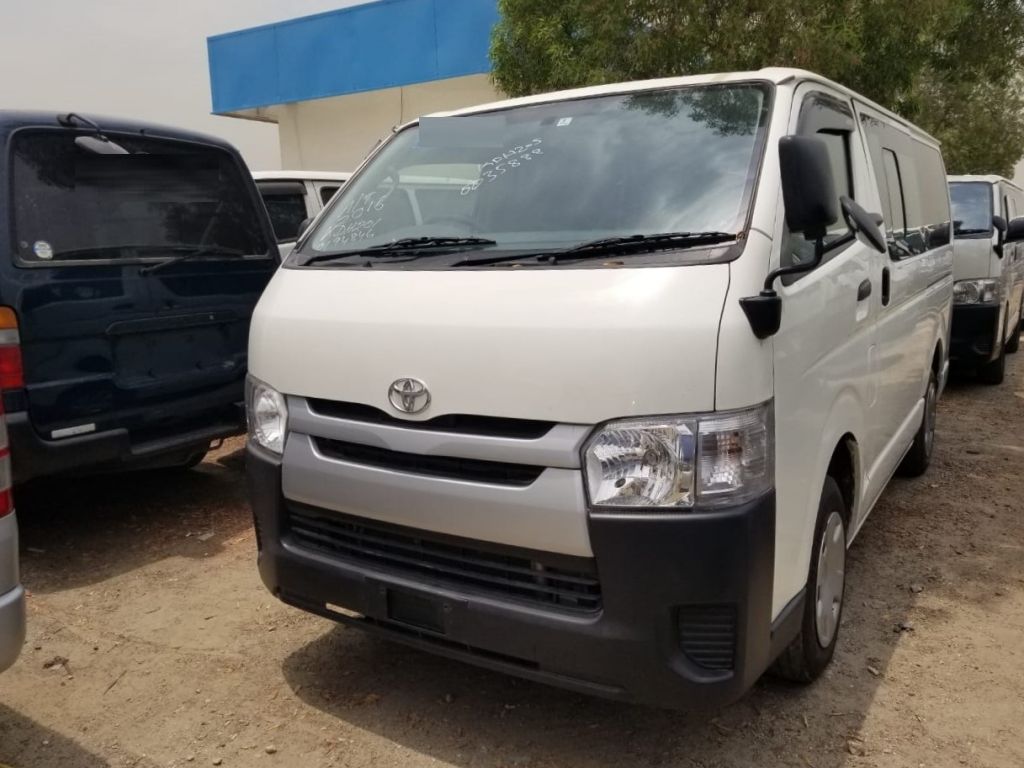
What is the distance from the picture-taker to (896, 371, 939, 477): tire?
5500 millimetres

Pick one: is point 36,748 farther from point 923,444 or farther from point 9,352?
point 923,444

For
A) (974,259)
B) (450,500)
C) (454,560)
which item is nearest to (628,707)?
(454,560)

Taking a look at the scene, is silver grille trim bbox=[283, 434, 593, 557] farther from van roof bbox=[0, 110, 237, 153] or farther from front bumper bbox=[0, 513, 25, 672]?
van roof bbox=[0, 110, 237, 153]

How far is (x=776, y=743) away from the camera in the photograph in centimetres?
286

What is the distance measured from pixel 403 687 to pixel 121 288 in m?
2.52

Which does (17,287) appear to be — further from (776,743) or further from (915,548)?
(915,548)

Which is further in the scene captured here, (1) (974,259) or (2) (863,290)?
(1) (974,259)

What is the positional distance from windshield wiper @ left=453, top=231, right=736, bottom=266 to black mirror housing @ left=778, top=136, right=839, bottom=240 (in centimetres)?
19

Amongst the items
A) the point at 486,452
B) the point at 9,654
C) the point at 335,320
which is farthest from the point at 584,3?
the point at 9,654

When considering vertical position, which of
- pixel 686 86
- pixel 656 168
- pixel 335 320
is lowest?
pixel 335 320

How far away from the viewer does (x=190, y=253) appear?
4.88 m

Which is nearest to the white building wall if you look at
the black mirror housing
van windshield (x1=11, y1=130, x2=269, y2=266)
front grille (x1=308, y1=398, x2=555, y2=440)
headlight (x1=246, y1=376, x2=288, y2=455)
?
van windshield (x1=11, y1=130, x2=269, y2=266)

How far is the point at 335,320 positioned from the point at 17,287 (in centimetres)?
201

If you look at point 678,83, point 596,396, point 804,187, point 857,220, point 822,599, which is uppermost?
point 678,83
